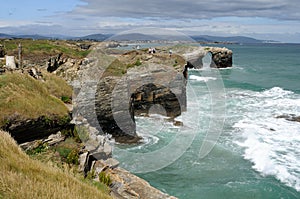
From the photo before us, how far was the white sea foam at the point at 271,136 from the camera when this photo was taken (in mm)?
17312

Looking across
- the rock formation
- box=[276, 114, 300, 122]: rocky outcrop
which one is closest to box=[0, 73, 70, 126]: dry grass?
the rock formation

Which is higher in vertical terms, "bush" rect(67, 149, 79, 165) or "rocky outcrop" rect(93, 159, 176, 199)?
"bush" rect(67, 149, 79, 165)

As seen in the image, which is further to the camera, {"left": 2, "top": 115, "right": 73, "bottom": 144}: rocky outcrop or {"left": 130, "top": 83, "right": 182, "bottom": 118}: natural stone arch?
{"left": 130, "top": 83, "right": 182, "bottom": 118}: natural stone arch

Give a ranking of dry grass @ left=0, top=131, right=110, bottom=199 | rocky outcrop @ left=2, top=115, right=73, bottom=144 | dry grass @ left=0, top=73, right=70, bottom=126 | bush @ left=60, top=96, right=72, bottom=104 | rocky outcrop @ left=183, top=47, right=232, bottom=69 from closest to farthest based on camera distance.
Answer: dry grass @ left=0, top=131, right=110, bottom=199, rocky outcrop @ left=2, top=115, right=73, bottom=144, dry grass @ left=0, top=73, right=70, bottom=126, bush @ left=60, top=96, right=72, bottom=104, rocky outcrop @ left=183, top=47, right=232, bottom=69

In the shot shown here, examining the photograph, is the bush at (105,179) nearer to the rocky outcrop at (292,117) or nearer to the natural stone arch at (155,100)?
the natural stone arch at (155,100)

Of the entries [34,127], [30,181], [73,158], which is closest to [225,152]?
[73,158]

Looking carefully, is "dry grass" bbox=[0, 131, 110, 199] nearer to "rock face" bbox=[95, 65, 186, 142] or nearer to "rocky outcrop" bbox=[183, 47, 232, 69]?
"rock face" bbox=[95, 65, 186, 142]

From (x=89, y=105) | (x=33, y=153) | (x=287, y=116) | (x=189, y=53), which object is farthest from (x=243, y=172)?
(x=189, y=53)

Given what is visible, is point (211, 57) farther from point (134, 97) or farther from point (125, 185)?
point (125, 185)

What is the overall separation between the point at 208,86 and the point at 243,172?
2980 cm

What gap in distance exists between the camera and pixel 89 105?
60.0 feet

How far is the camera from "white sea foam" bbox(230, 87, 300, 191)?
17.3 meters

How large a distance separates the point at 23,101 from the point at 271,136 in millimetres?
17744

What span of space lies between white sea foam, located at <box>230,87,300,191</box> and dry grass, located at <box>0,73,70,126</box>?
11432 millimetres
